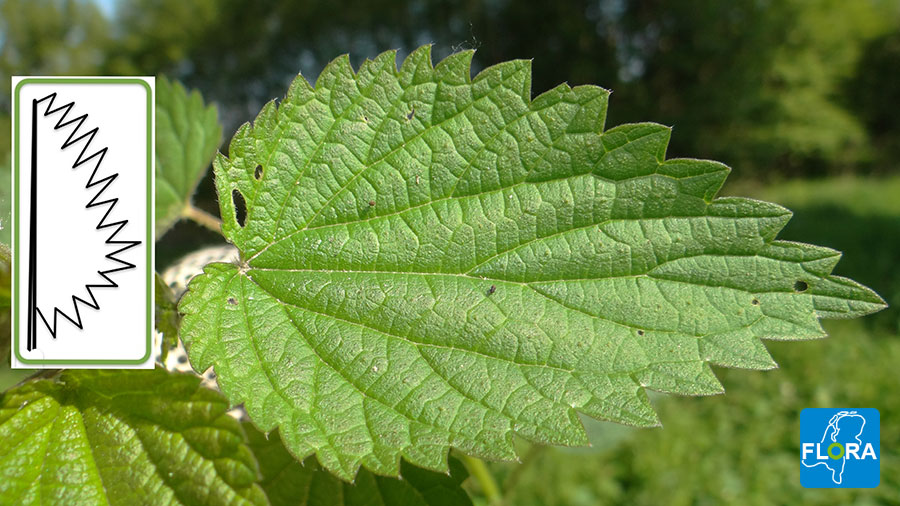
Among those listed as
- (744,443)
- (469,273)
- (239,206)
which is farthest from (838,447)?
(744,443)

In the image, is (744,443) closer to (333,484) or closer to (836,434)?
(836,434)

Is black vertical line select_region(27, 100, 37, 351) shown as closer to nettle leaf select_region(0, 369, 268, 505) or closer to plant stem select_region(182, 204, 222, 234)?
nettle leaf select_region(0, 369, 268, 505)

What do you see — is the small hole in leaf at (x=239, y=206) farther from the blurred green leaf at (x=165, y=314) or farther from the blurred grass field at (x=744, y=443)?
the blurred grass field at (x=744, y=443)

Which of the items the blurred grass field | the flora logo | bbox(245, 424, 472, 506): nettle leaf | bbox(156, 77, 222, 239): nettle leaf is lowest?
the blurred grass field

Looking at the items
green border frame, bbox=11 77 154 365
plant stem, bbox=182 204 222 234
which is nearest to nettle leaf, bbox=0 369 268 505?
green border frame, bbox=11 77 154 365

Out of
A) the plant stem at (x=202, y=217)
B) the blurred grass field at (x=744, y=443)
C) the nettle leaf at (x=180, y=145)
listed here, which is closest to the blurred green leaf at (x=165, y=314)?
the plant stem at (x=202, y=217)

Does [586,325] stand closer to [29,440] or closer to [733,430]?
[29,440]

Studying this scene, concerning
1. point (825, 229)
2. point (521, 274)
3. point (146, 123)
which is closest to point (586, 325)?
point (521, 274)
